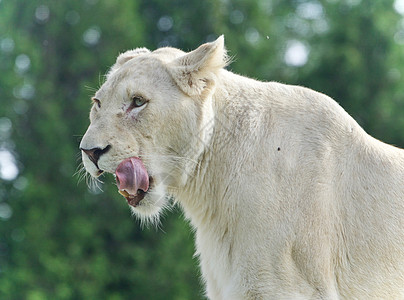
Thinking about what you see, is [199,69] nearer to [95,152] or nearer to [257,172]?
[257,172]

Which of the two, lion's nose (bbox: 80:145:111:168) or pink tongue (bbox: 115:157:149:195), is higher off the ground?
lion's nose (bbox: 80:145:111:168)

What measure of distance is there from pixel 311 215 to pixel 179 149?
1.10m

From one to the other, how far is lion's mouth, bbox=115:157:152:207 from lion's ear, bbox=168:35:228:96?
648 millimetres

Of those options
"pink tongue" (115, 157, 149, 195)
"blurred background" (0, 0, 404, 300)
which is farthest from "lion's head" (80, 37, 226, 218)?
"blurred background" (0, 0, 404, 300)

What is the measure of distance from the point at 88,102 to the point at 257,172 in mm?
18474

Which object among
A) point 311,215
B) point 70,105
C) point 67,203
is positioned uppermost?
point 311,215

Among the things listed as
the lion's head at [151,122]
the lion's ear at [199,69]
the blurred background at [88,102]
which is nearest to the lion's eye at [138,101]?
the lion's head at [151,122]

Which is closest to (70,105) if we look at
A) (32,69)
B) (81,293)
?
(32,69)

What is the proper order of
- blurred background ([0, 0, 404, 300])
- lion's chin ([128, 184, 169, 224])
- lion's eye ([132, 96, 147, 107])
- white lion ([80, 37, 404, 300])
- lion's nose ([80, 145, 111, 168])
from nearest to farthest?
white lion ([80, 37, 404, 300]) < lion's nose ([80, 145, 111, 168]) < lion's eye ([132, 96, 147, 107]) < lion's chin ([128, 184, 169, 224]) < blurred background ([0, 0, 404, 300])

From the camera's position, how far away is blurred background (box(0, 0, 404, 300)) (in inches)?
881

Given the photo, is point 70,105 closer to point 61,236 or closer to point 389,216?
point 61,236

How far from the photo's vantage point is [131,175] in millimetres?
5590

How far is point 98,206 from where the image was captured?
2359 centimetres

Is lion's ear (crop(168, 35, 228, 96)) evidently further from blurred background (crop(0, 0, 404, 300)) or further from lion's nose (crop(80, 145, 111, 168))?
blurred background (crop(0, 0, 404, 300))
